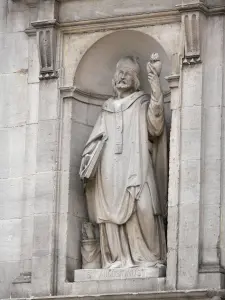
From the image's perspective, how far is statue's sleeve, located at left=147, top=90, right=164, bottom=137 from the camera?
26531 mm

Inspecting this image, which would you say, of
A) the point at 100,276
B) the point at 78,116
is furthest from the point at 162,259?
the point at 78,116

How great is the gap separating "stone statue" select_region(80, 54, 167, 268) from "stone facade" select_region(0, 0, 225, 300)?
1.00 ft

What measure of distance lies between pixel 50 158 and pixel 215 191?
2.70 metres

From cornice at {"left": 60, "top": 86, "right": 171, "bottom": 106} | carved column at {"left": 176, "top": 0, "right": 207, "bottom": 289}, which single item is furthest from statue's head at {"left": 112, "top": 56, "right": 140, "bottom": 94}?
carved column at {"left": 176, "top": 0, "right": 207, "bottom": 289}

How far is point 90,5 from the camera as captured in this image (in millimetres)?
27438

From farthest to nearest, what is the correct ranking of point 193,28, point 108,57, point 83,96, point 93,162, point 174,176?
point 108,57 → point 83,96 → point 93,162 → point 193,28 → point 174,176

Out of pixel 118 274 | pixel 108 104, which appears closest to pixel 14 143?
pixel 108 104

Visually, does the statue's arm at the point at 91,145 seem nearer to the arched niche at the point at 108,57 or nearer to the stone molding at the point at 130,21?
the arched niche at the point at 108,57

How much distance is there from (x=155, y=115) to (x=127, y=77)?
0.92m

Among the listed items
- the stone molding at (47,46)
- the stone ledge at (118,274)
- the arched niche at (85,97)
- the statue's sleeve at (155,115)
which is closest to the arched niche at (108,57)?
the arched niche at (85,97)

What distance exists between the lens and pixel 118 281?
26.3 m

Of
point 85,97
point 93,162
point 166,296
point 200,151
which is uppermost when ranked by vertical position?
point 85,97

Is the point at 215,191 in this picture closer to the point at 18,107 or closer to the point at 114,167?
the point at 114,167

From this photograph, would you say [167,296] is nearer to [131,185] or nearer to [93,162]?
[131,185]
